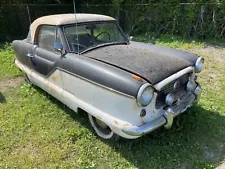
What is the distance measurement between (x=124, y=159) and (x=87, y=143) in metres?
0.59

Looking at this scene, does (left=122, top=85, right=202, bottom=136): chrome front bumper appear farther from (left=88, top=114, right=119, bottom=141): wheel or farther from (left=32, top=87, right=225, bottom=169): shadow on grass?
(left=88, top=114, right=119, bottom=141): wheel

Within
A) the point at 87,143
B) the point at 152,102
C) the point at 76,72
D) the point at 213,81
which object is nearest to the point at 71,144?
the point at 87,143

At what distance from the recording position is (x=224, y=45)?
23.9 feet

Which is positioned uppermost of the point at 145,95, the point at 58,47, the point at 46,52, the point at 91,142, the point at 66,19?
the point at 66,19

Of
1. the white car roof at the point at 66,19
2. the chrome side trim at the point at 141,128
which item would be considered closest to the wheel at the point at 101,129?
the chrome side trim at the point at 141,128

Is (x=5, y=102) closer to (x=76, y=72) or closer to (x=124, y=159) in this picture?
(x=76, y=72)

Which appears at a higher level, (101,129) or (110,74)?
(110,74)

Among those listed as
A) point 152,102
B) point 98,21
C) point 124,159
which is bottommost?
point 124,159

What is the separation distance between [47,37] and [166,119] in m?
2.48

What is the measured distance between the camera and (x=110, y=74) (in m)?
2.62

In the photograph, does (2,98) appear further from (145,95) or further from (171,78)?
(171,78)

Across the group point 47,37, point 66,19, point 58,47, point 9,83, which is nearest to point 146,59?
point 58,47

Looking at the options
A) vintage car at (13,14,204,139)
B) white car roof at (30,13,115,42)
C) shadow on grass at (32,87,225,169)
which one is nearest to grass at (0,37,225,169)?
shadow on grass at (32,87,225,169)

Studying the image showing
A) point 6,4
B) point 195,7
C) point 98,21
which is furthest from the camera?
point 6,4
